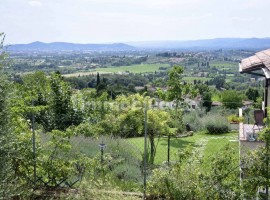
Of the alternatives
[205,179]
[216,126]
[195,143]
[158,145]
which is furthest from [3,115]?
[216,126]

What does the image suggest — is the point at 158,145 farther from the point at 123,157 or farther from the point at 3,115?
the point at 3,115

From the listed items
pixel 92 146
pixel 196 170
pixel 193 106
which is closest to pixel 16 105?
pixel 92 146

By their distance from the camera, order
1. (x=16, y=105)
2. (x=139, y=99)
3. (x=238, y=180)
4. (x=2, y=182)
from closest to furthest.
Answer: (x=2, y=182) → (x=238, y=180) → (x=16, y=105) → (x=139, y=99)

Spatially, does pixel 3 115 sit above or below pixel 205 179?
above

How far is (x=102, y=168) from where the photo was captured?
6.83 meters

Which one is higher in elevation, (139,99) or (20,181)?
(139,99)

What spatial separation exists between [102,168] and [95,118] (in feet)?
13.8

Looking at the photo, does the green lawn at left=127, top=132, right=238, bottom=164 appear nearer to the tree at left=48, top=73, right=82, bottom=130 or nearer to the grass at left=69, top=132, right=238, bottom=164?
the grass at left=69, top=132, right=238, bottom=164

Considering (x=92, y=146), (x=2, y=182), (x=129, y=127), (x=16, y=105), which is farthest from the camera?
(x=129, y=127)

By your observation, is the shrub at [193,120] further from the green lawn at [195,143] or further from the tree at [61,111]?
the tree at [61,111]

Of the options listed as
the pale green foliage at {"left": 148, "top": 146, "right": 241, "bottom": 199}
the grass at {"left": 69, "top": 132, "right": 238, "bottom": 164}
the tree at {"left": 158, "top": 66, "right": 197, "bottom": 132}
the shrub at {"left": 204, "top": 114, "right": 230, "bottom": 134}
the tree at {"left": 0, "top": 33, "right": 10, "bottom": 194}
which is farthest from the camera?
the shrub at {"left": 204, "top": 114, "right": 230, "bottom": 134}

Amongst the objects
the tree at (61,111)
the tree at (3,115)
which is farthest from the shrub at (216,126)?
the tree at (3,115)

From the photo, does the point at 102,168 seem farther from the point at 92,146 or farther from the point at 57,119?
the point at 57,119

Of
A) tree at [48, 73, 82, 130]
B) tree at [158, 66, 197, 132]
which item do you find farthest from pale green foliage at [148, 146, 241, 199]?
tree at [158, 66, 197, 132]
